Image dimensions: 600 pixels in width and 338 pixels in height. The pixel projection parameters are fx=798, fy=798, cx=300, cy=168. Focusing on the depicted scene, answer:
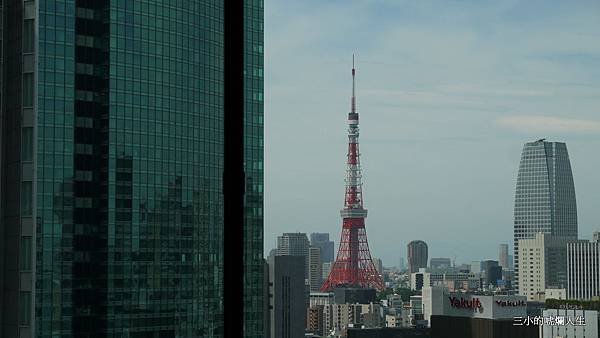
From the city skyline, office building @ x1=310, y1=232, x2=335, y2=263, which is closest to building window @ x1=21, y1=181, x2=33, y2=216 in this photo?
the city skyline

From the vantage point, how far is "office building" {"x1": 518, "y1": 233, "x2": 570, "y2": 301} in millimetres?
2299

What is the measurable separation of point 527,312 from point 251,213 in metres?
1.30

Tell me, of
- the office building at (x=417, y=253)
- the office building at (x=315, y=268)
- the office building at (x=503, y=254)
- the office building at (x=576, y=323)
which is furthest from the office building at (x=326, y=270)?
the office building at (x=576, y=323)

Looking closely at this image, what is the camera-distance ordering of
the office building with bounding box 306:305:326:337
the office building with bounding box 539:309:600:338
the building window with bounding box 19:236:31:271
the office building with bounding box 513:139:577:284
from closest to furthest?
1. the building window with bounding box 19:236:31:271
2. the office building with bounding box 306:305:326:337
3. the office building with bounding box 513:139:577:284
4. the office building with bounding box 539:309:600:338

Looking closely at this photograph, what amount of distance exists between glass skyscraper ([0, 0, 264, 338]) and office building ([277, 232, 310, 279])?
10 centimetres

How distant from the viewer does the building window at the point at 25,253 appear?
1.71m

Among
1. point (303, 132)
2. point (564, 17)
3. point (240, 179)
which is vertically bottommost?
point (240, 179)

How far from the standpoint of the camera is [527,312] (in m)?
2.72

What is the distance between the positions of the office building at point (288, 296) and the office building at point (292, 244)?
24mm

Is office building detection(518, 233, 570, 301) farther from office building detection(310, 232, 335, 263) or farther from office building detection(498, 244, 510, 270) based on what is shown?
office building detection(310, 232, 335, 263)

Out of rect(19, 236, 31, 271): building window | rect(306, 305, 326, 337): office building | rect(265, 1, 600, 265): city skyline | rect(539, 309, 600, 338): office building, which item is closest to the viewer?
rect(19, 236, 31, 271): building window

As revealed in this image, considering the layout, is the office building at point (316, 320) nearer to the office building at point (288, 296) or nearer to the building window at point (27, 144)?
the office building at point (288, 296)

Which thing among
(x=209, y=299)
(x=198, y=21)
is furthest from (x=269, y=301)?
(x=198, y=21)

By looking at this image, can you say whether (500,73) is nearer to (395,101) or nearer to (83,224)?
(395,101)
